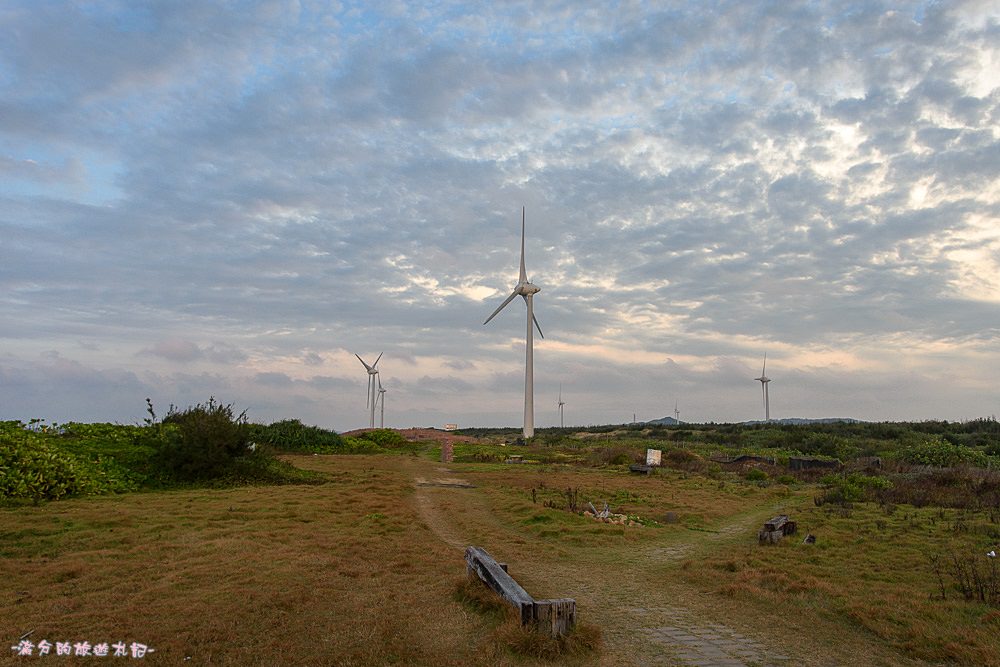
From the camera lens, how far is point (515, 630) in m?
7.54

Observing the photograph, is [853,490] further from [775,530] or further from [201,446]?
[201,446]

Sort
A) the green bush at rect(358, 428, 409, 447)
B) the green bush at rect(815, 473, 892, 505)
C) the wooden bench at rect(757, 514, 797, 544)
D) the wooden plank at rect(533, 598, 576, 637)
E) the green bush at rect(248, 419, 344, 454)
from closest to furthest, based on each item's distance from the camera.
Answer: the wooden plank at rect(533, 598, 576, 637) → the wooden bench at rect(757, 514, 797, 544) → the green bush at rect(815, 473, 892, 505) → the green bush at rect(248, 419, 344, 454) → the green bush at rect(358, 428, 409, 447)

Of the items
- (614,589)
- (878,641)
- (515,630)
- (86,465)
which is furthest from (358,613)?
(86,465)

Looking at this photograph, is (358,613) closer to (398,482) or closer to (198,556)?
(198,556)

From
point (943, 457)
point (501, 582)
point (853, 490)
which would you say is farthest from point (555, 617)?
point (943, 457)

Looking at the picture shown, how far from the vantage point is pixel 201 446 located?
22.8 meters

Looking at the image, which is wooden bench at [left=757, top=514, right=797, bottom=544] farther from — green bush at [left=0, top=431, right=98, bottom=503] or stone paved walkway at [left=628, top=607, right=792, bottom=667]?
green bush at [left=0, top=431, right=98, bottom=503]

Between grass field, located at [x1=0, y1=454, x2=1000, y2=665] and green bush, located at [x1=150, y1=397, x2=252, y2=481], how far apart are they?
3.55m

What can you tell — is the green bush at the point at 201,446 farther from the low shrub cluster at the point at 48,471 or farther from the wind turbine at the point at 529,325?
the wind turbine at the point at 529,325

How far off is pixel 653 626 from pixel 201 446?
1856 centimetres

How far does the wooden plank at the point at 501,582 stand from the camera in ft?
25.2

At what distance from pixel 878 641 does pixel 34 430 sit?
24.8 metres

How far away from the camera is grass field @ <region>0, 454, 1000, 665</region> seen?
7.75 meters

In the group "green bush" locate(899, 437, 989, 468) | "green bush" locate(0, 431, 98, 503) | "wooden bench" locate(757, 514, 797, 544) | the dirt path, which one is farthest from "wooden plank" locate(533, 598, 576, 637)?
"green bush" locate(899, 437, 989, 468)
